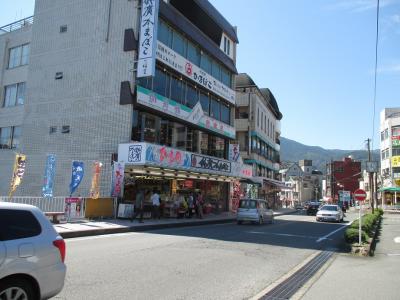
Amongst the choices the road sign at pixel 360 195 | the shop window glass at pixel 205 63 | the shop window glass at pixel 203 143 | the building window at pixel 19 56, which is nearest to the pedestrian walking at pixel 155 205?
the shop window glass at pixel 203 143

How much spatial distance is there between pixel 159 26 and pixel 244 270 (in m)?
21.8

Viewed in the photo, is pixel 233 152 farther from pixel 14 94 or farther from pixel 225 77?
pixel 14 94

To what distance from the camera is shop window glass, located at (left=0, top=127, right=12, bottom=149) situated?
111ft

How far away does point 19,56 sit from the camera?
35.1 metres

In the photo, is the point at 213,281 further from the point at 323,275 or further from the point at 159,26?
the point at 159,26

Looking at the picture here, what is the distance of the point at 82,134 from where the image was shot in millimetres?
28156

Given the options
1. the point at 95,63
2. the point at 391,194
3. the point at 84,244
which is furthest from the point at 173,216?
the point at 391,194

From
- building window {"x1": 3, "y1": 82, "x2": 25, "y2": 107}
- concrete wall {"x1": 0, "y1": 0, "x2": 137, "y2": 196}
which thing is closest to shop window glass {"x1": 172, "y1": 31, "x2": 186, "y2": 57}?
concrete wall {"x1": 0, "y1": 0, "x2": 137, "y2": 196}

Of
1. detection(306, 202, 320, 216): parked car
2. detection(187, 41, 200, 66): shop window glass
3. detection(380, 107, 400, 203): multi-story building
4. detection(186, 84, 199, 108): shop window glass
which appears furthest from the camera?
detection(380, 107, 400, 203): multi-story building

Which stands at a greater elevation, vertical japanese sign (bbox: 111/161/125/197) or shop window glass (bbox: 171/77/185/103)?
shop window glass (bbox: 171/77/185/103)

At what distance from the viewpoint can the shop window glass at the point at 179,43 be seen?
30503 mm

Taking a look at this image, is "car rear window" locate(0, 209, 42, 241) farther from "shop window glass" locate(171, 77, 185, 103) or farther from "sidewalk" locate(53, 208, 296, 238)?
"shop window glass" locate(171, 77, 185, 103)

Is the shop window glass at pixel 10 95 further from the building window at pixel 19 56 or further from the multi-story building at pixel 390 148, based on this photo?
the multi-story building at pixel 390 148

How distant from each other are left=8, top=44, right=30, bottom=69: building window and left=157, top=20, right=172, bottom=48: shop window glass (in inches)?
499
